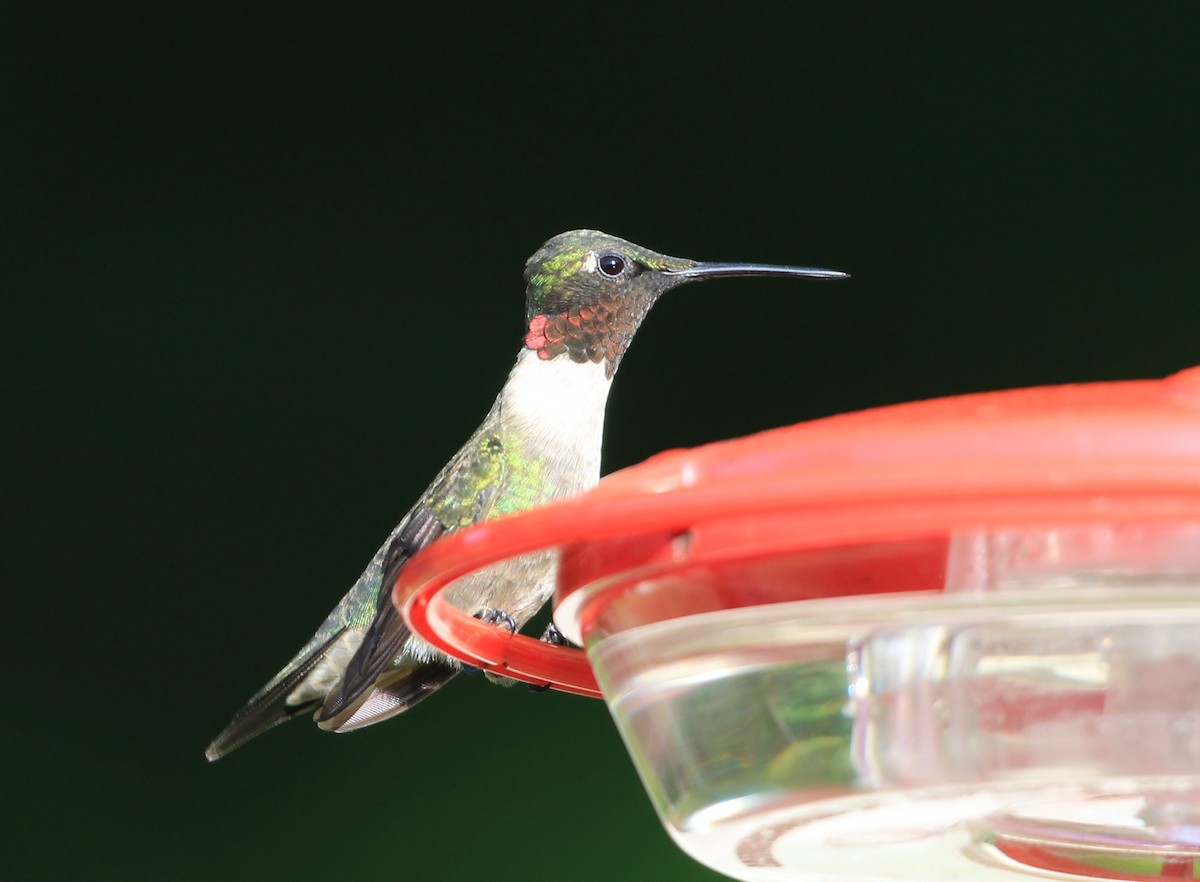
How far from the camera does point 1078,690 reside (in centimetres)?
66

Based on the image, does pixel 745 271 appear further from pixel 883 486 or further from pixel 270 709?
pixel 883 486

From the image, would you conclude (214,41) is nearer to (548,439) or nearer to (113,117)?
(113,117)

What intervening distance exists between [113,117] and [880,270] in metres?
1.87

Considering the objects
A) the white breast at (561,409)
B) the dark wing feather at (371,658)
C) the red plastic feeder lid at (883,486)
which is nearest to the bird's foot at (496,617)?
the dark wing feather at (371,658)

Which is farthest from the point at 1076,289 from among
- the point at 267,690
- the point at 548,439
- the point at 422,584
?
the point at 422,584

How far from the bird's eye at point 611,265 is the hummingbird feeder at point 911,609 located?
4.71 ft

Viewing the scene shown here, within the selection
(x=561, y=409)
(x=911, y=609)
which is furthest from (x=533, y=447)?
(x=911, y=609)

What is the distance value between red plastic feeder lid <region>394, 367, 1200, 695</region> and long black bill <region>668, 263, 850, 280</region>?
1.03 meters

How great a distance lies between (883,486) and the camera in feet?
2.00

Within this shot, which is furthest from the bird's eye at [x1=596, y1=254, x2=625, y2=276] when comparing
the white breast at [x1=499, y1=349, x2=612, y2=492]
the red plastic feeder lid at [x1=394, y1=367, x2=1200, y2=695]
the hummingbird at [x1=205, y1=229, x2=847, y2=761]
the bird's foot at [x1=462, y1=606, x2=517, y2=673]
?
the red plastic feeder lid at [x1=394, y1=367, x2=1200, y2=695]

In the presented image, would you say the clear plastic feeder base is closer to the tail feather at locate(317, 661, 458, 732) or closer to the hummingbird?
the tail feather at locate(317, 661, 458, 732)

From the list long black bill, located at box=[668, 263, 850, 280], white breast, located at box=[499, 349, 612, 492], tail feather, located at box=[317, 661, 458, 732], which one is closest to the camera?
tail feather, located at box=[317, 661, 458, 732]

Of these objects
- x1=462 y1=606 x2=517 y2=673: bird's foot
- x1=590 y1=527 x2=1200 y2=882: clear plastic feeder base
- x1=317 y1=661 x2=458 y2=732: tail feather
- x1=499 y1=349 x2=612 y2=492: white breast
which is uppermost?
x1=590 y1=527 x2=1200 y2=882: clear plastic feeder base

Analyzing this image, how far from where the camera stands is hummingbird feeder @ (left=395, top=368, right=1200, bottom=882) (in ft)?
2.01
